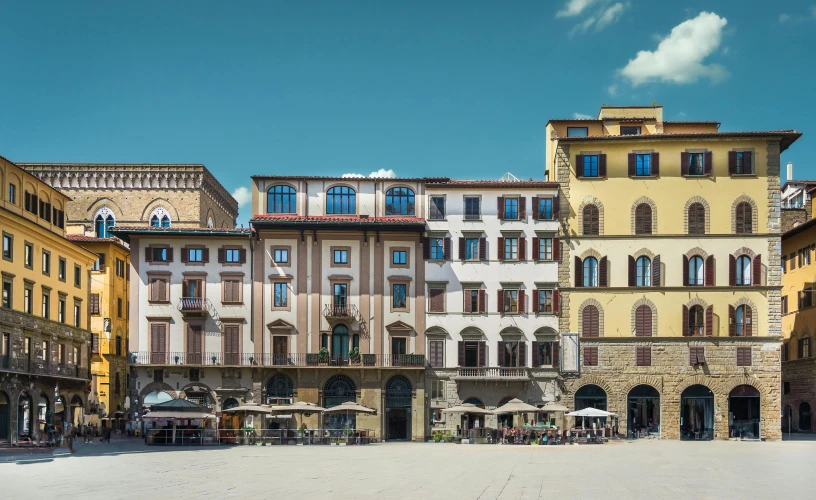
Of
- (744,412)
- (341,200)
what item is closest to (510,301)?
(341,200)

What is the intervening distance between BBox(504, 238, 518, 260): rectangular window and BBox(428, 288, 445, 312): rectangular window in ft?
17.4

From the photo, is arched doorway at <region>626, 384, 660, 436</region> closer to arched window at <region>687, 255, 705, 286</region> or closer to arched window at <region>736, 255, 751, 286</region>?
arched window at <region>687, 255, 705, 286</region>

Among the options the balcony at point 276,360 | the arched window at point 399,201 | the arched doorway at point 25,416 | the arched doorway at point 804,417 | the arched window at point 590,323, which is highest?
the arched window at point 399,201

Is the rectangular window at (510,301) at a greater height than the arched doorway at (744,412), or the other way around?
the rectangular window at (510,301)

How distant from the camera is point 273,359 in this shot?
7175cm

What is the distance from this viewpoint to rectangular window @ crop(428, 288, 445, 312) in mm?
72625

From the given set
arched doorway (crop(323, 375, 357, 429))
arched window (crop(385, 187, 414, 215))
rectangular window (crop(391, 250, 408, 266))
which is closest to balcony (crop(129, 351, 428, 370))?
arched doorway (crop(323, 375, 357, 429))

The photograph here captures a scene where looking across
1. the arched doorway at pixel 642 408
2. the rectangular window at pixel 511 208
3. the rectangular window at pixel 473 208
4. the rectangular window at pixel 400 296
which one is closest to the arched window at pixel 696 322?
the arched doorway at pixel 642 408

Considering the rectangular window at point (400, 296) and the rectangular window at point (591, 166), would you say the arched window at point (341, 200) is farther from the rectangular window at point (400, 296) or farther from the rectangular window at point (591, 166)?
the rectangular window at point (591, 166)

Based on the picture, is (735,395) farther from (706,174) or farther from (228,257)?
(228,257)

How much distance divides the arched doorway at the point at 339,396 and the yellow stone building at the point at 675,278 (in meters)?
15.2

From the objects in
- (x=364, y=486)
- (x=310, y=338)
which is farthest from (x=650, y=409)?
(x=364, y=486)

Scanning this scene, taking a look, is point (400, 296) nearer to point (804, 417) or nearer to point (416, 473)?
point (416, 473)

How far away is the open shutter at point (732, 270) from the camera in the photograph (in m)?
71.1
